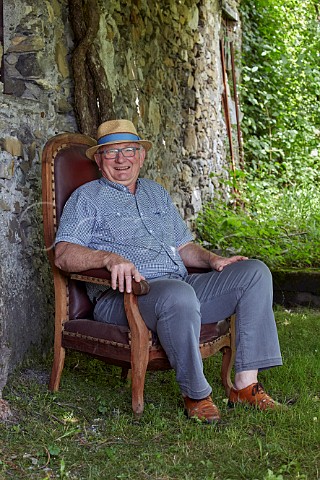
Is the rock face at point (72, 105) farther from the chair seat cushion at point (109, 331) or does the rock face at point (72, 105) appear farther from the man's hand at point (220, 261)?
the man's hand at point (220, 261)

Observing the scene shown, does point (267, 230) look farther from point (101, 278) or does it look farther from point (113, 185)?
point (101, 278)

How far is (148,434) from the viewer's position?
2.94 meters

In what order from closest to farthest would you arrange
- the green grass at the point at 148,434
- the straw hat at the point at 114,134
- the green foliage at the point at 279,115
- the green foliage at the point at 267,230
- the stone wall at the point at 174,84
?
1. the green grass at the point at 148,434
2. the straw hat at the point at 114,134
3. the stone wall at the point at 174,84
4. the green foliage at the point at 267,230
5. the green foliage at the point at 279,115

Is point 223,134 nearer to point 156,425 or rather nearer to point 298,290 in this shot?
point 298,290

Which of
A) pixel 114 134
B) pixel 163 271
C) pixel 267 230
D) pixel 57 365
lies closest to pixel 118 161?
pixel 114 134

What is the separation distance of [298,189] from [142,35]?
3933mm

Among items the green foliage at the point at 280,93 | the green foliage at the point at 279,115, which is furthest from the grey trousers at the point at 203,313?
the green foliage at the point at 280,93

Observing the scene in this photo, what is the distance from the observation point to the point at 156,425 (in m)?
3.01

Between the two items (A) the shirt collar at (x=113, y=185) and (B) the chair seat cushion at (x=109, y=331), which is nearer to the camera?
(B) the chair seat cushion at (x=109, y=331)

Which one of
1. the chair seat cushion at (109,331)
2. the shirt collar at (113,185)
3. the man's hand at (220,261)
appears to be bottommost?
the chair seat cushion at (109,331)

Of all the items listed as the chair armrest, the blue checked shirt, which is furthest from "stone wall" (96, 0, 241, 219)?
the chair armrest

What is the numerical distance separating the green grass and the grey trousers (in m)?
0.22

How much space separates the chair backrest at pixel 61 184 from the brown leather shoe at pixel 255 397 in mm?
750

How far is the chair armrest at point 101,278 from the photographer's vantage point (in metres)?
2.99
